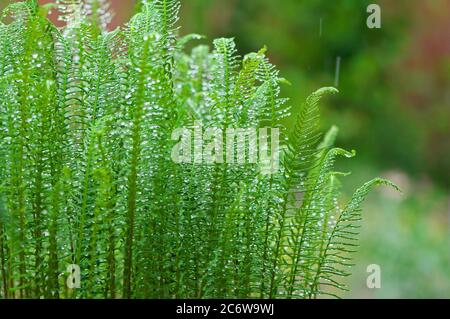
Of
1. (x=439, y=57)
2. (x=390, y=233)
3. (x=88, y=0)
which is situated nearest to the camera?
(x=88, y=0)

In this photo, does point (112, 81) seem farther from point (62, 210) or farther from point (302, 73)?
point (302, 73)

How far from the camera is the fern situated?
3.37 feet

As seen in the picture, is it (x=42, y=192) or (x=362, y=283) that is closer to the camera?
(x=42, y=192)

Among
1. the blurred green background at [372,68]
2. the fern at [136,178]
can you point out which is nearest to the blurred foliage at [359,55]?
the blurred green background at [372,68]

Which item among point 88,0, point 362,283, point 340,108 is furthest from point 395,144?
point 88,0

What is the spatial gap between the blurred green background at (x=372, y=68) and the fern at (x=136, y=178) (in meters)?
4.22

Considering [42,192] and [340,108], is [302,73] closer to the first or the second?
[340,108]

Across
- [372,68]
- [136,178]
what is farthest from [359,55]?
[136,178]

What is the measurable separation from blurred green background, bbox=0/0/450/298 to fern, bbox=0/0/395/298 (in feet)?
13.8

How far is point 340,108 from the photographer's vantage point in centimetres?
579


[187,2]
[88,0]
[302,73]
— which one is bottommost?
[88,0]

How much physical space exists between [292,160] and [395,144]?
198 inches

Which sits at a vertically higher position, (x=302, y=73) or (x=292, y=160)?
(x=302, y=73)
